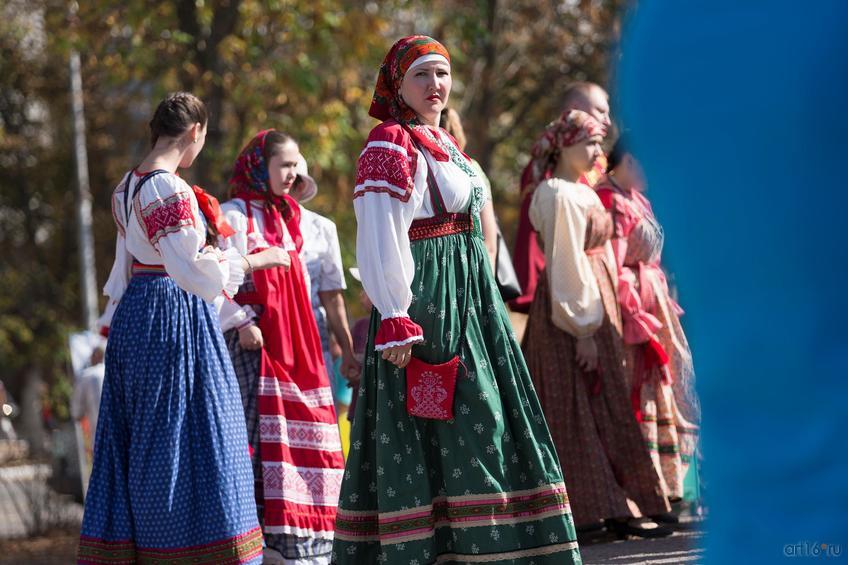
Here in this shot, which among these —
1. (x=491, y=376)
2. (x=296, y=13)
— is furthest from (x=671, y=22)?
(x=296, y=13)

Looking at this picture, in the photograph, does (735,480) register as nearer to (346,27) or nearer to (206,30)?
(206,30)

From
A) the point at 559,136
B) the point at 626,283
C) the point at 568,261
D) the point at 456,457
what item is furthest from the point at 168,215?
the point at 626,283

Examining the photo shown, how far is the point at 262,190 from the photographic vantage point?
5.82m

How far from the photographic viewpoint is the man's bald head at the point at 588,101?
641 centimetres

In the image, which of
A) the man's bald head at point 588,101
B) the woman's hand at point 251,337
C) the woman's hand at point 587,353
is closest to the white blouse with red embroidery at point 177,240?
the woman's hand at point 251,337

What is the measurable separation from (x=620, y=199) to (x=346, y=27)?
6734 mm

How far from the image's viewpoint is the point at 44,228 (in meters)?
24.1

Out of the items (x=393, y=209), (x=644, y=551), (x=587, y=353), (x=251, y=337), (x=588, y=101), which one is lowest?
(x=644, y=551)

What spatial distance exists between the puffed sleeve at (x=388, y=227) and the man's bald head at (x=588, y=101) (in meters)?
2.44

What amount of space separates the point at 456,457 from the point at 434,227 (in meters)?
0.76

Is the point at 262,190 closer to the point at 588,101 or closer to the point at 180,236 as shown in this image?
the point at 180,236

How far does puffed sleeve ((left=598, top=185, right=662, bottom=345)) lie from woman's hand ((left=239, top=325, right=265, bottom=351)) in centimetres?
171

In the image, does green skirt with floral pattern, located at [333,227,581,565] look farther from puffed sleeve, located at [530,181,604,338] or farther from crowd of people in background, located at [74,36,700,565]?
puffed sleeve, located at [530,181,604,338]

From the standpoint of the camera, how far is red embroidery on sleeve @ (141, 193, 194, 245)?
15.3 feet
